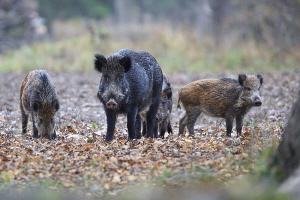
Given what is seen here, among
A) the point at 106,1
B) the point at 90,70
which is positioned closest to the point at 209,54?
the point at 90,70

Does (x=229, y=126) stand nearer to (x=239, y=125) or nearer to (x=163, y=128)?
(x=239, y=125)

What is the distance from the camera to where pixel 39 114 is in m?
10.0

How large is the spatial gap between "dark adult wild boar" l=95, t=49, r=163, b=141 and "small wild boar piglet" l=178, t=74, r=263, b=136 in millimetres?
817

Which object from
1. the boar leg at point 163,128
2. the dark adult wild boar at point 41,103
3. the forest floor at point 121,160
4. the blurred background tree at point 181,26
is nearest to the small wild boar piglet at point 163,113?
the boar leg at point 163,128

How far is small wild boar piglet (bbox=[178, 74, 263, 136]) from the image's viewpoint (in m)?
10.1

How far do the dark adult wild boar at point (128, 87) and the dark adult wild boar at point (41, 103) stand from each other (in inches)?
54.8

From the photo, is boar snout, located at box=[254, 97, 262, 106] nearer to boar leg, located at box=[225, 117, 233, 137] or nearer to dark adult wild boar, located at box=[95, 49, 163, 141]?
boar leg, located at box=[225, 117, 233, 137]

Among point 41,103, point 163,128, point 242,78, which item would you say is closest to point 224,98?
point 242,78

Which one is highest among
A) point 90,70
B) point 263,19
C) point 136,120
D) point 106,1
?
point 106,1

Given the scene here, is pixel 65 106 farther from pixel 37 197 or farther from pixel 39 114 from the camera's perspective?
pixel 37 197

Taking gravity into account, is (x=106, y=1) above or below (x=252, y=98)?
above

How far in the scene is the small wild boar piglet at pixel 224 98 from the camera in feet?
33.1

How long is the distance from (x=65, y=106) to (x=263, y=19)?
592 inches

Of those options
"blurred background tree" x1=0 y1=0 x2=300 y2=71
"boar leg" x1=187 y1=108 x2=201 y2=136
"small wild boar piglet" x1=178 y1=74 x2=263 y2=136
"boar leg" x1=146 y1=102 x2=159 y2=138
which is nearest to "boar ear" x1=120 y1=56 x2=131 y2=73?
"boar leg" x1=146 y1=102 x2=159 y2=138
